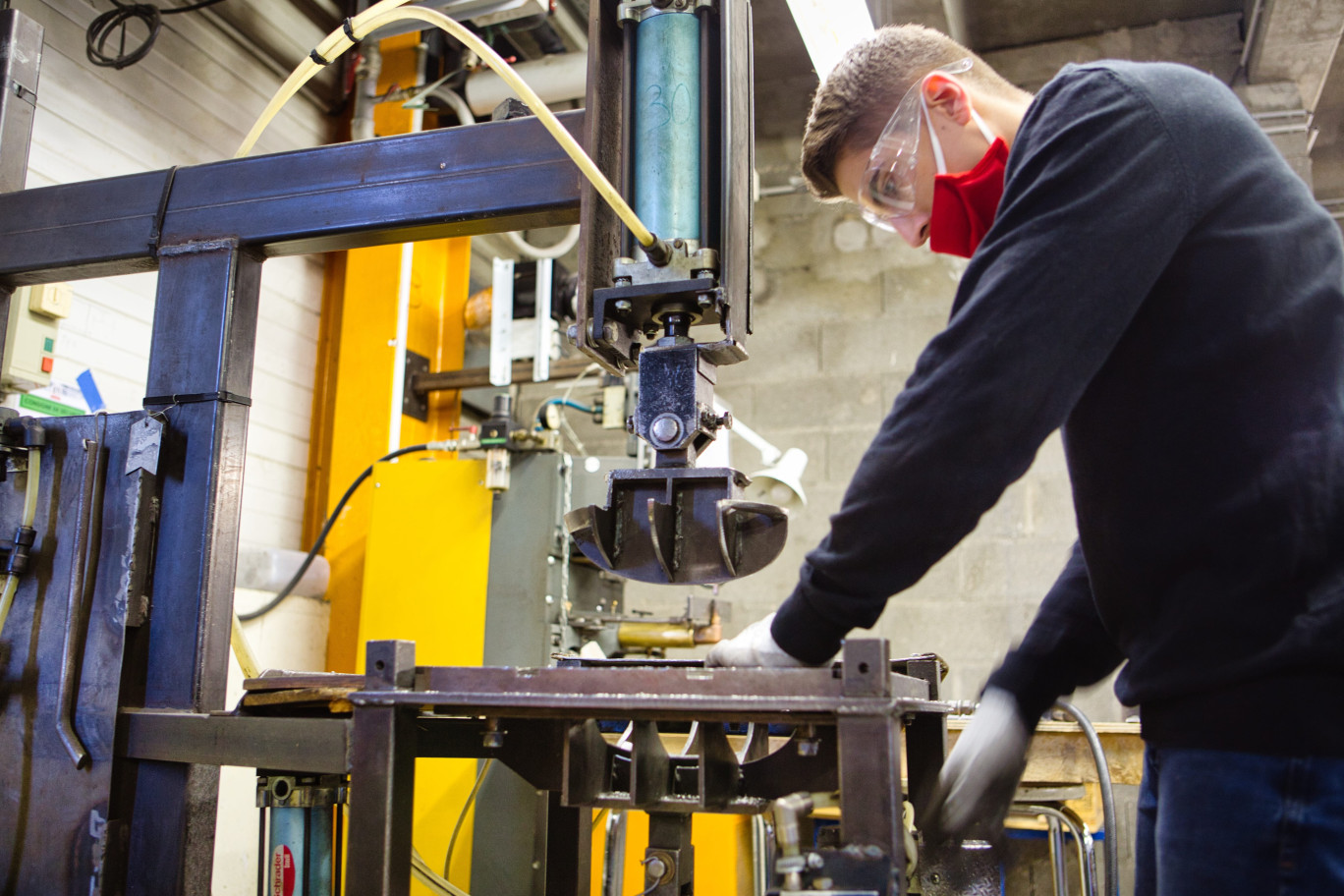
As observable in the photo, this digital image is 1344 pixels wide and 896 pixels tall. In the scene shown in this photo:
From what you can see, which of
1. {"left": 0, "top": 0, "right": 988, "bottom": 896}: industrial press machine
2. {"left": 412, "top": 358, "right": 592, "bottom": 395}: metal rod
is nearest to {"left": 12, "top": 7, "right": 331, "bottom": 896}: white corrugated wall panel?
{"left": 412, "top": 358, "right": 592, "bottom": 395}: metal rod

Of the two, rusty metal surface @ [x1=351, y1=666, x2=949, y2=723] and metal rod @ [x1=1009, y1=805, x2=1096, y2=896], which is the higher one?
rusty metal surface @ [x1=351, y1=666, x2=949, y2=723]

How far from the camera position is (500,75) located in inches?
47.2

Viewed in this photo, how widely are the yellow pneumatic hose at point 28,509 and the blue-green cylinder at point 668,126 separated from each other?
90 centimetres

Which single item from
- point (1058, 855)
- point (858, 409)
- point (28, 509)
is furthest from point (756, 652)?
point (858, 409)

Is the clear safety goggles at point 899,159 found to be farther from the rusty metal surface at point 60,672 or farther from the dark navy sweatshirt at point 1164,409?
the rusty metal surface at point 60,672

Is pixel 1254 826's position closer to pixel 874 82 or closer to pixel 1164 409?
pixel 1164 409

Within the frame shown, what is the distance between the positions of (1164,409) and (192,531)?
3.80ft

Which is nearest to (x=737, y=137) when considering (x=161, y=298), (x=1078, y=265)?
→ (x=1078, y=265)

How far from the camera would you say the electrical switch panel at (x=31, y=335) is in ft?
7.07

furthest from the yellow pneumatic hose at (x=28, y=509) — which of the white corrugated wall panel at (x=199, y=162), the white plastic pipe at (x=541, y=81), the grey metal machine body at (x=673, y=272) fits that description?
the white plastic pipe at (x=541, y=81)

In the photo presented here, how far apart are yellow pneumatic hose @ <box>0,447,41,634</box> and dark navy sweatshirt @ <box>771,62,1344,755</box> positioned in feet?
3.57

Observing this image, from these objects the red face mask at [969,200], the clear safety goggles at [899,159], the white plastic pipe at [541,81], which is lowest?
the red face mask at [969,200]

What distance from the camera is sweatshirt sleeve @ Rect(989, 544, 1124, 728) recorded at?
112cm

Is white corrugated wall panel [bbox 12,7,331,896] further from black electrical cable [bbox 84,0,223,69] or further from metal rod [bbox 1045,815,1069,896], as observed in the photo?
metal rod [bbox 1045,815,1069,896]
